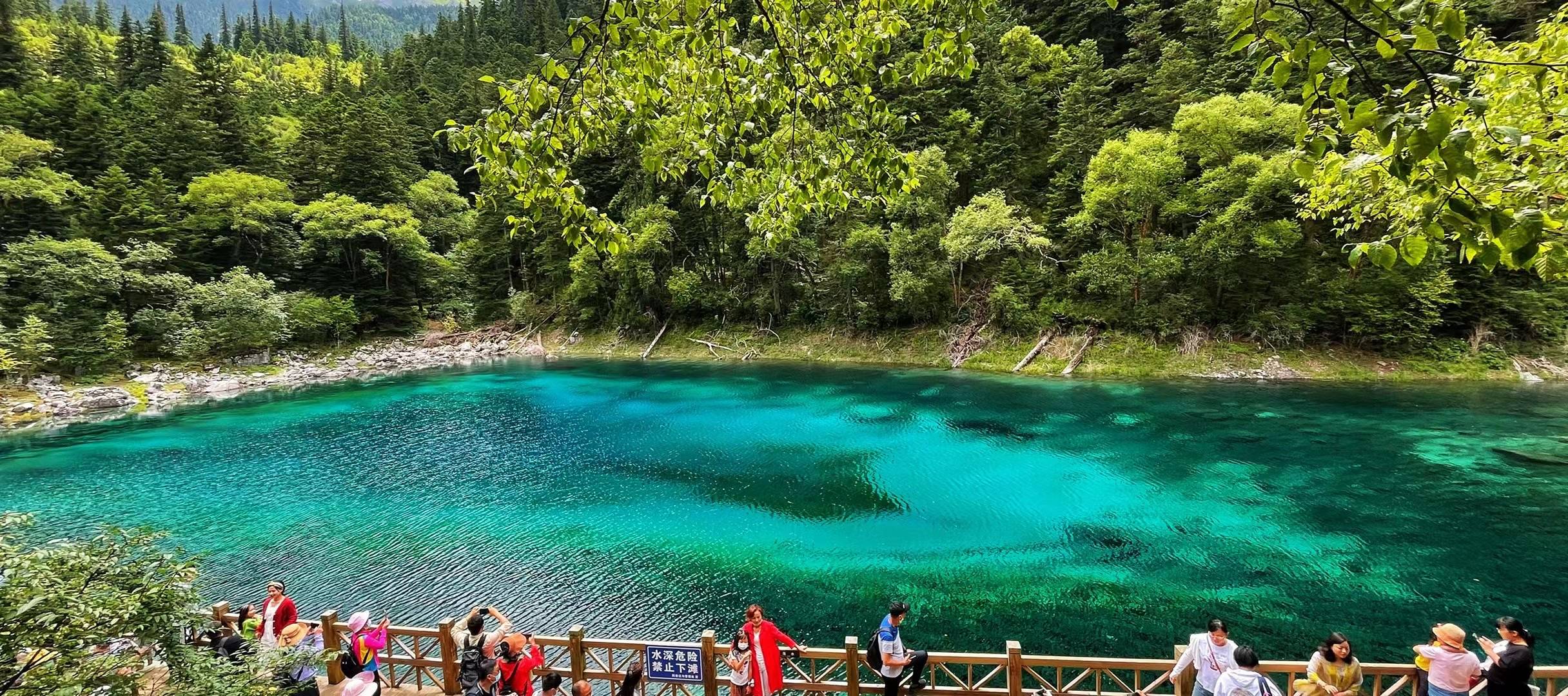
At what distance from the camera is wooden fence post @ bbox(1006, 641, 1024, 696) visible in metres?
6.20

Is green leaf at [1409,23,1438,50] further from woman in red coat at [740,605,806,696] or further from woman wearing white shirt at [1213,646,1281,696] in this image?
woman in red coat at [740,605,806,696]

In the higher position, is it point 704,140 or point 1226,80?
point 1226,80

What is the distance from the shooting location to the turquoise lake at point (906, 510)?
8914 mm

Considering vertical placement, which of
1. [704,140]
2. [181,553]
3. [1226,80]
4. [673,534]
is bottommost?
[673,534]

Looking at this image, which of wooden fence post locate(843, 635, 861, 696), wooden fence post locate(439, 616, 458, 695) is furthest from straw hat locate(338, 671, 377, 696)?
wooden fence post locate(843, 635, 861, 696)

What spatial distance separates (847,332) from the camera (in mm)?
33969

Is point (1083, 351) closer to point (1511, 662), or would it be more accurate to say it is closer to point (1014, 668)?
point (1511, 662)

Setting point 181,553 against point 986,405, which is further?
point 986,405

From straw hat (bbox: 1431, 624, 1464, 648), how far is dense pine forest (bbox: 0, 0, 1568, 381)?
A: 337 inches

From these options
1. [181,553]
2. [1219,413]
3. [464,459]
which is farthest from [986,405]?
[181,553]

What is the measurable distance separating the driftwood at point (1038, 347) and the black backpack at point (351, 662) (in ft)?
86.8

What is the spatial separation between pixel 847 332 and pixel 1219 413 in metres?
18.5

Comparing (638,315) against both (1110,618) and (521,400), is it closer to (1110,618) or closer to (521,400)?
(521,400)

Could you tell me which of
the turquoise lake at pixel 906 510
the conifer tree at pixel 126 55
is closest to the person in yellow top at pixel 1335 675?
the turquoise lake at pixel 906 510
